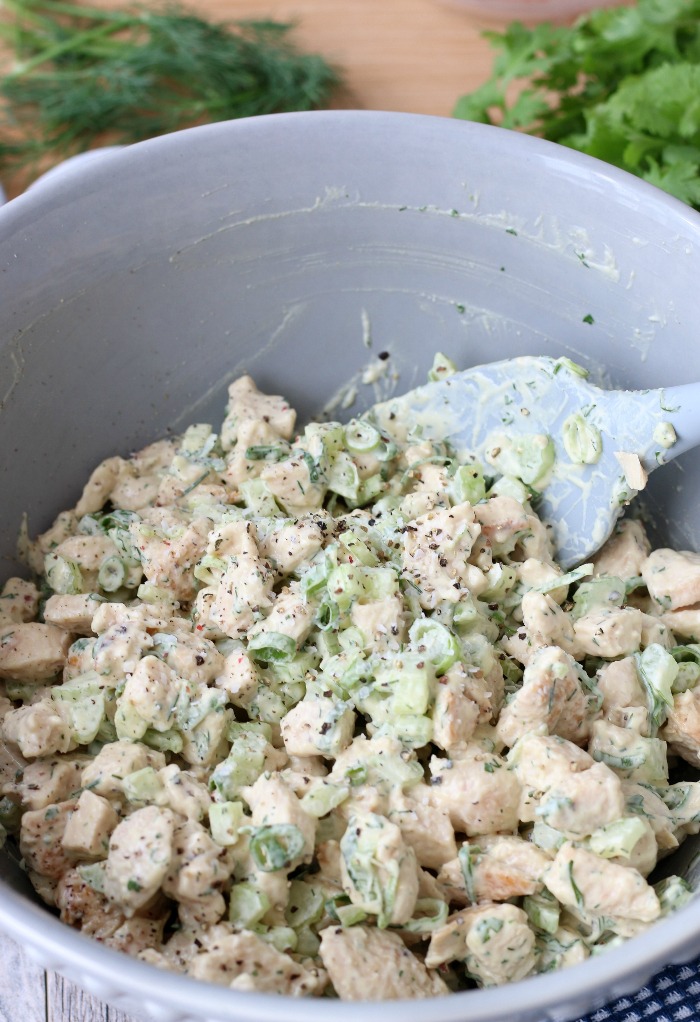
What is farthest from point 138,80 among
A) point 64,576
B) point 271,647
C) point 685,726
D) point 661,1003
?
point 661,1003

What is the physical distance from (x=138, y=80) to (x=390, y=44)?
0.74 meters

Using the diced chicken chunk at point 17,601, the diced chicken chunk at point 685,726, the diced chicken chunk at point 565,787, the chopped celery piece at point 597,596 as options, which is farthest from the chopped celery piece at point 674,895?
the diced chicken chunk at point 17,601

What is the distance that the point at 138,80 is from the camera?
9.09 ft

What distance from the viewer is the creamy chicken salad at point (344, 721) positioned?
141cm

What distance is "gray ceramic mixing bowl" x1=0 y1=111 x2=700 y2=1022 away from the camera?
185cm

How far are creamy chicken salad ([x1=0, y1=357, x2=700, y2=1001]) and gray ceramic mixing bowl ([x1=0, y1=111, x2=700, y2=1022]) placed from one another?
18 centimetres

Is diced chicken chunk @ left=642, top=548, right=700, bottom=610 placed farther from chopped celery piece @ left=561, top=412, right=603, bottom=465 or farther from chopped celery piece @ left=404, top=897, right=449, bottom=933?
chopped celery piece @ left=404, top=897, right=449, bottom=933

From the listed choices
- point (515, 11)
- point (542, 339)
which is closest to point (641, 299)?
point (542, 339)

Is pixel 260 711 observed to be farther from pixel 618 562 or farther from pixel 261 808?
pixel 618 562

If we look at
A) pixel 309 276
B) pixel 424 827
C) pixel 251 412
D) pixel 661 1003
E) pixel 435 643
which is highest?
pixel 309 276

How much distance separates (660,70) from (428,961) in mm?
1888

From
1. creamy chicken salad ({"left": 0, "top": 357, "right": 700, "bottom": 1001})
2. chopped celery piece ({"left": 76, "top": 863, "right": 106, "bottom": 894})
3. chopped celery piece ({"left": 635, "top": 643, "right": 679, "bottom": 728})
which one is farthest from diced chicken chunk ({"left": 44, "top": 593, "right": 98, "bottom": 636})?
chopped celery piece ({"left": 635, "top": 643, "right": 679, "bottom": 728})

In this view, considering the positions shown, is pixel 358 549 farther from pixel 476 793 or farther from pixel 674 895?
pixel 674 895

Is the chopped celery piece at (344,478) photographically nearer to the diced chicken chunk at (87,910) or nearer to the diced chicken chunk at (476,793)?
the diced chicken chunk at (476,793)
